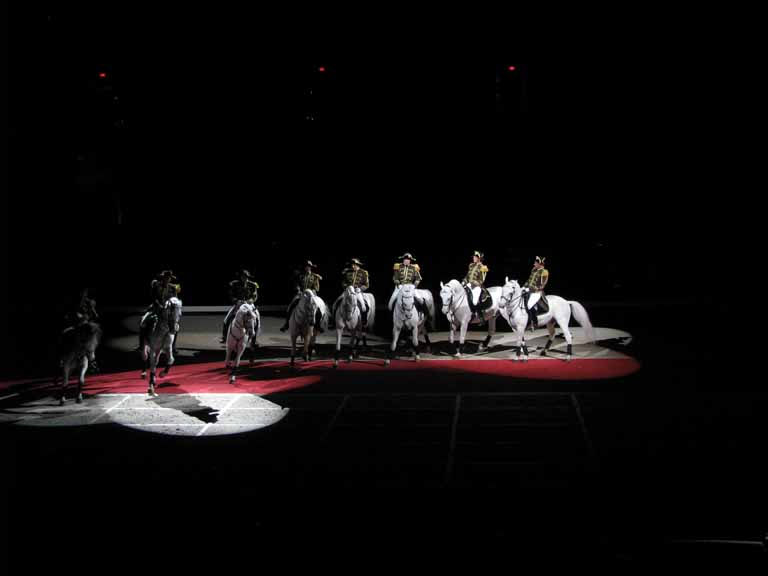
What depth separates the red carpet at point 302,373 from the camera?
11383 millimetres

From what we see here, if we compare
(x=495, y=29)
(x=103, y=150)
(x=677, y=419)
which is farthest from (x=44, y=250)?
(x=677, y=419)

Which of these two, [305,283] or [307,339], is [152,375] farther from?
[305,283]

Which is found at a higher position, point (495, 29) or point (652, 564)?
point (495, 29)

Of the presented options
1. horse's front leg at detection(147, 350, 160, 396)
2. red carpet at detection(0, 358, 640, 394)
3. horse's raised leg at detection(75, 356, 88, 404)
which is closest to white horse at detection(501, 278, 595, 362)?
red carpet at detection(0, 358, 640, 394)

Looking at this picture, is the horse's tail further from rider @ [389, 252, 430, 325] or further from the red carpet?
rider @ [389, 252, 430, 325]

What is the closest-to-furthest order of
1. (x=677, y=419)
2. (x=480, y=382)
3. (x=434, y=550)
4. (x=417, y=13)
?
(x=434, y=550) → (x=677, y=419) → (x=480, y=382) → (x=417, y=13)

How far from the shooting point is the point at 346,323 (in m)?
12.7

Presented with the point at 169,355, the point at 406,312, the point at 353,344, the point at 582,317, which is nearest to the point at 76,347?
the point at 169,355

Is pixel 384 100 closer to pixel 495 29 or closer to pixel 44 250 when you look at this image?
pixel 495 29

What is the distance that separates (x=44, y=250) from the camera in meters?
19.1

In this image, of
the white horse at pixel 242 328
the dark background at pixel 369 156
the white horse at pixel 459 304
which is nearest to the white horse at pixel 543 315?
the white horse at pixel 459 304

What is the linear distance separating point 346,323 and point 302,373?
123 cm

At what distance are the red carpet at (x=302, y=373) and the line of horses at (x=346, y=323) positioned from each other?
22 cm

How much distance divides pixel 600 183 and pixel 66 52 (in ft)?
44.9
